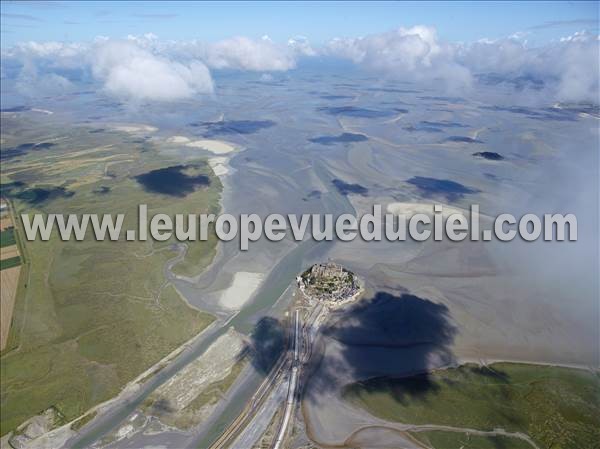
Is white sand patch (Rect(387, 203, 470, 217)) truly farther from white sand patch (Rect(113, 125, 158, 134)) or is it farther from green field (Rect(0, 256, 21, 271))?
white sand patch (Rect(113, 125, 158, 134))

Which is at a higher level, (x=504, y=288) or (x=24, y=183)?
(x=24, y=183)

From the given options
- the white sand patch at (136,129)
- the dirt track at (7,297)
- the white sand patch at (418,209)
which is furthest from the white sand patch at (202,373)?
the white sand patch at (136,129)

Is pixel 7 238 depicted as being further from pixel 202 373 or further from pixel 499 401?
pixel 499 401

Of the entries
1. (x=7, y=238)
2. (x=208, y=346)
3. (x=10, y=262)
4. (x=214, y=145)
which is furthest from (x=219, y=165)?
(x=208, y=346)

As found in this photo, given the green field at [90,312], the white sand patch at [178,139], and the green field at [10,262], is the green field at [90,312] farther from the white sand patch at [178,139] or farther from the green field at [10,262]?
the white sand patch at [178,139]

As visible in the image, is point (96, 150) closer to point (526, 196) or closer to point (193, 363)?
point (193, 363)

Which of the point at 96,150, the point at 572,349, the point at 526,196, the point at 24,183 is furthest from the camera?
the point at 96,150

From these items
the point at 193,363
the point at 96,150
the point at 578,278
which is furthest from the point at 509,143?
the point at 96,150
